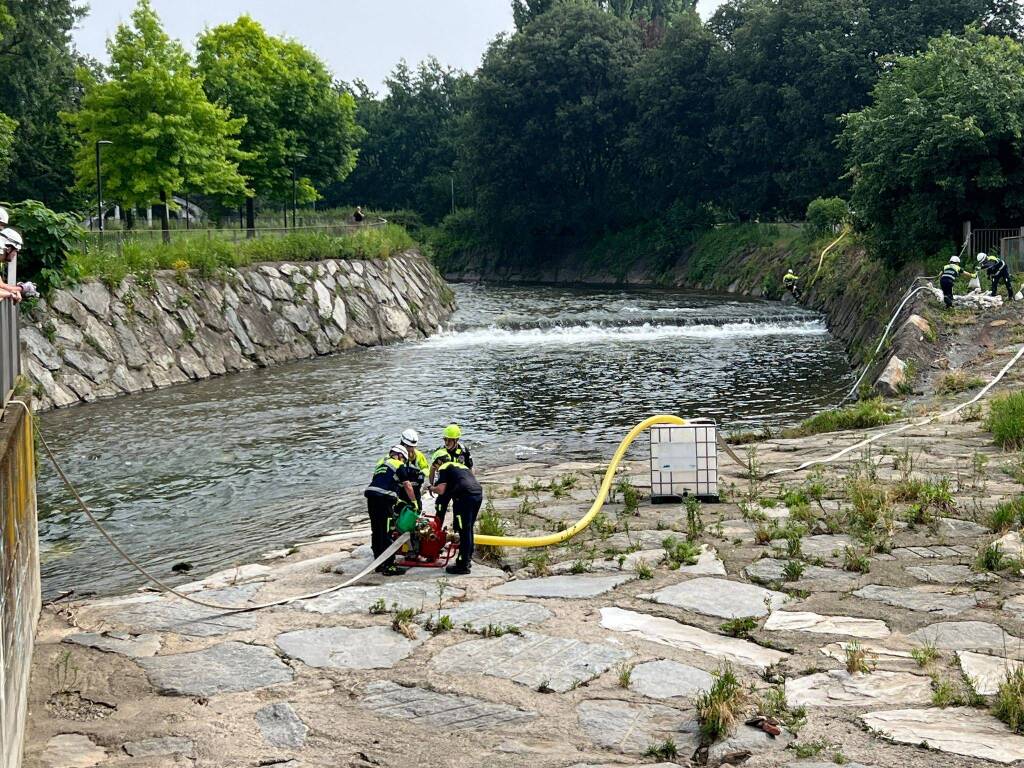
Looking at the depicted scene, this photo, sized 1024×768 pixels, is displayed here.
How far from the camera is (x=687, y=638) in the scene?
8.88 metres

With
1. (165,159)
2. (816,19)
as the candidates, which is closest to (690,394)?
(165,159)

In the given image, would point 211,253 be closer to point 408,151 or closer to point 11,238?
point 11,238

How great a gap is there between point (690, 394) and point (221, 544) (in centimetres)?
1348

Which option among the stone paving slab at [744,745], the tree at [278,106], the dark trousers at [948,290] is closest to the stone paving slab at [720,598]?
the stone paving slab at [744,745]

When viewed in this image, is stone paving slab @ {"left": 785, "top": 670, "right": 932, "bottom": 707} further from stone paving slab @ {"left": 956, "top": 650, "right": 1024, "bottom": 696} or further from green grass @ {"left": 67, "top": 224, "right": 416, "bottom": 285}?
green grass @ {"left": 67, "top": 224, "right": 416, "bottom": 285}

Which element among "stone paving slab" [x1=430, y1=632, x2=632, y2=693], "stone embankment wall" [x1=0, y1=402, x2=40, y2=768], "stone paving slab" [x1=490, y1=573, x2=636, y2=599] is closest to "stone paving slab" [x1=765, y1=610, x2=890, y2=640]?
"stone paving slab" [x1=430, y1=632, x2=632, y2=693]

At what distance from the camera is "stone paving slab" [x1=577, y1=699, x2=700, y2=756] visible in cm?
709

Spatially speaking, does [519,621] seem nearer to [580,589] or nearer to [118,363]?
[580,589]

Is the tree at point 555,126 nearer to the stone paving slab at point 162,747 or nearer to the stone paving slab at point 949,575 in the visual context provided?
the stone paving slab at point 949,575

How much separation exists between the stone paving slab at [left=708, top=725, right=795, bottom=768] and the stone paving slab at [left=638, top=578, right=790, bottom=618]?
7.51 ft

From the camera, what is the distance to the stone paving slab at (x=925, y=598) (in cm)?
923

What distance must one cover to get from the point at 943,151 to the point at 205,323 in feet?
69.2

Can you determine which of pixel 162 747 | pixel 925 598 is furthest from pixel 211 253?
pixel 162 747

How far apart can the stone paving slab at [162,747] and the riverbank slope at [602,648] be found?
0.06 ft
